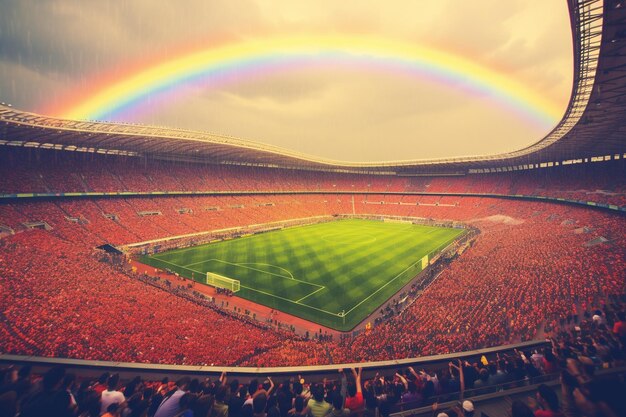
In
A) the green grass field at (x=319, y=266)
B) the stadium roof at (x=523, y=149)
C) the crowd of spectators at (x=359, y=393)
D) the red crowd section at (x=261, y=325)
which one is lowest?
the green grass field at (x=319, y=266)

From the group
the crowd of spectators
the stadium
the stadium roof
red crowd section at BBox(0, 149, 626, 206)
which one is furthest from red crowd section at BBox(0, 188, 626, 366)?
the stadium roof

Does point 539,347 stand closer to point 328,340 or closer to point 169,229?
point 328,340

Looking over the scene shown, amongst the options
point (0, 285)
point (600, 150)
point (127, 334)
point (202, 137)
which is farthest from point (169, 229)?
A: point (600, 150)

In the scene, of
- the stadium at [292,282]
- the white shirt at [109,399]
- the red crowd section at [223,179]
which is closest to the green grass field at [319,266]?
the stadium at [292,282]

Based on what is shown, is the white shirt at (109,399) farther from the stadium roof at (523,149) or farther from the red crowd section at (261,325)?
the stadium roof at (523,149)

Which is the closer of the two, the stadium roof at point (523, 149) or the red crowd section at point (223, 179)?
the stadium roof at point (523, 149)

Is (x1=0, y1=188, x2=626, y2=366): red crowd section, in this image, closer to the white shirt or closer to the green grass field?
the green grass field
